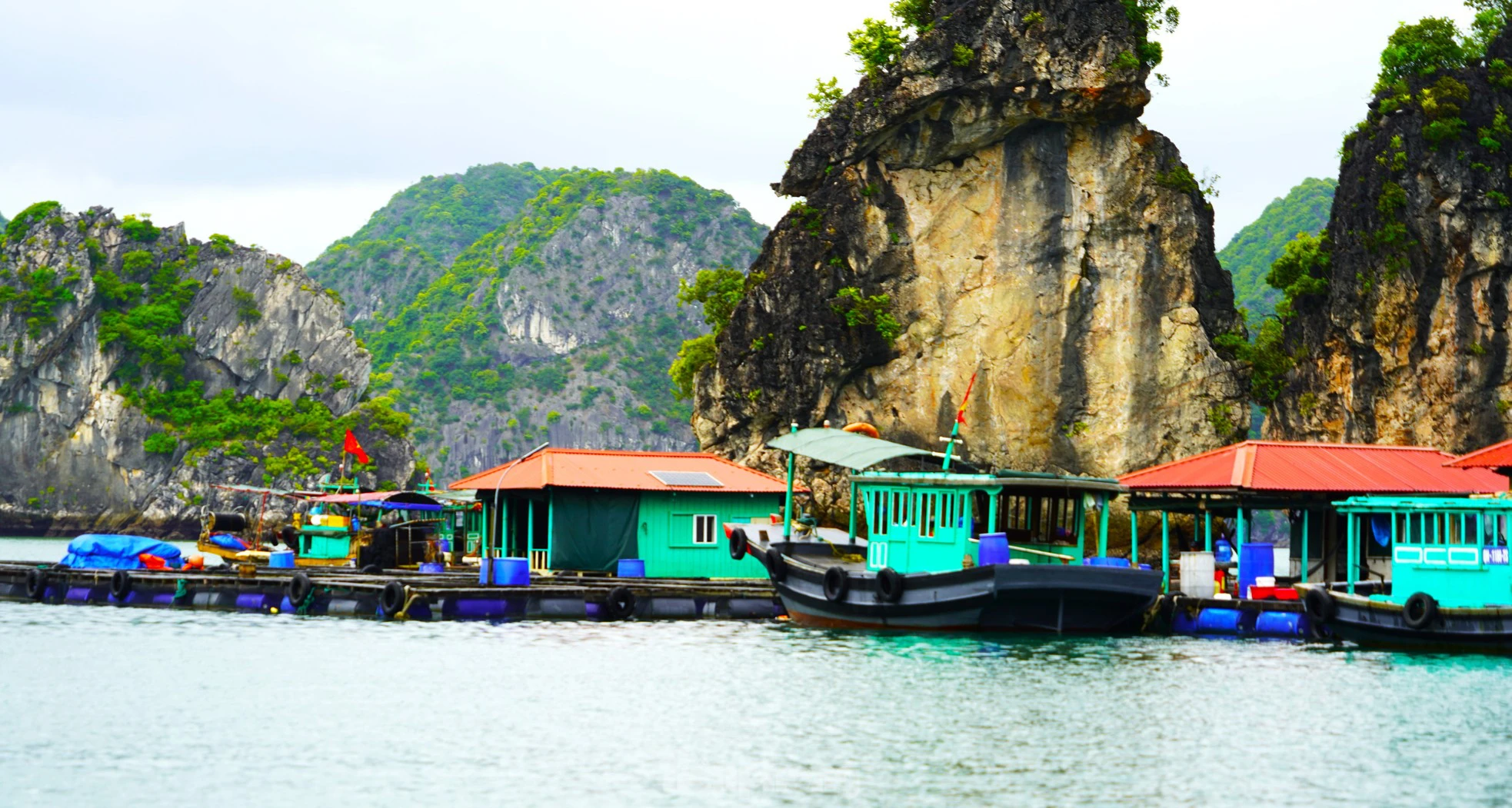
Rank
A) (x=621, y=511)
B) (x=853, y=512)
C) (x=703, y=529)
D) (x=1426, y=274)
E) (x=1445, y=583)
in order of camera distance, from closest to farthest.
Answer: (x=1445, y=583), (x=853, y=512), (x=621, y=511), (x=703, y=529), (x=1426, y=274)

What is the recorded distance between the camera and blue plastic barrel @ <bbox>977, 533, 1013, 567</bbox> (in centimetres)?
2923

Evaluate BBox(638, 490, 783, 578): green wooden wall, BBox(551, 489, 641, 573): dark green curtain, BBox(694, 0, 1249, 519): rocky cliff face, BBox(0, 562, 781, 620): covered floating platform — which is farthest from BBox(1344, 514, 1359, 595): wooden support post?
BBox(694, 0, 1249, 519): rocky cliff face

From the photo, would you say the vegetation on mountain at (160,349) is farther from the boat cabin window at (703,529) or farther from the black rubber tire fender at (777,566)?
the black rubber tire fender at (777,566)

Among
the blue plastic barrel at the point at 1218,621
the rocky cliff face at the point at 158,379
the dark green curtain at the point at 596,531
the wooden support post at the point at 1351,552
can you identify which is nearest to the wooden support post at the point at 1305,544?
the wooden support post at the point at 1351,552

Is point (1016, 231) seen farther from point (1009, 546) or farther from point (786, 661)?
point (786, 661)

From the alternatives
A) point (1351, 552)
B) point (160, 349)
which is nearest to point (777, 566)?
point (1351, 552)

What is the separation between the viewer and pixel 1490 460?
118 feet

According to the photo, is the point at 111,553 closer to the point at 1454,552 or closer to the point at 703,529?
the point at 703,529

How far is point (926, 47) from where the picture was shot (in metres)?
57.9

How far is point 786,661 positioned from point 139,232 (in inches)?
4079

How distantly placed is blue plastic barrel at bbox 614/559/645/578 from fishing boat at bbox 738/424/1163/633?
381 centimetres

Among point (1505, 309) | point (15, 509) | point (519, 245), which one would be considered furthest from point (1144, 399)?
point (519, 245)

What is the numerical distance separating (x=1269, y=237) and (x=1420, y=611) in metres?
111

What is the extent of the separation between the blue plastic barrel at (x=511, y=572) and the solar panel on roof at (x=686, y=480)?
5752mm
